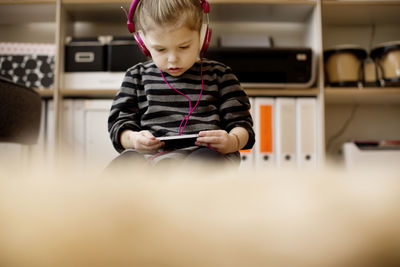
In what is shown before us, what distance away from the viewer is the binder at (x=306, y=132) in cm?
165

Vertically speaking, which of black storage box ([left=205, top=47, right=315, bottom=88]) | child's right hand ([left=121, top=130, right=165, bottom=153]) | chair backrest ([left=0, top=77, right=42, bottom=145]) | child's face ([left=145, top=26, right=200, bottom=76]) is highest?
black storage box ([left=205, top=47, right=315, bottom=88])

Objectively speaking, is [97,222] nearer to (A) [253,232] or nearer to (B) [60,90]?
(A) [253,232]

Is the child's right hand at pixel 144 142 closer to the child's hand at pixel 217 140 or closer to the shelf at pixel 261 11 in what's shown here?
the child's hand at pixel 217 140

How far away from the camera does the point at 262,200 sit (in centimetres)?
10

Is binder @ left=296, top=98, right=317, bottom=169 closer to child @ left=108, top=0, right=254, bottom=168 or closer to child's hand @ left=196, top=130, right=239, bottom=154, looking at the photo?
child @ left=108, top=0, right=254, bottom=168

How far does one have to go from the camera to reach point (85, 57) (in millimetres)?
1698

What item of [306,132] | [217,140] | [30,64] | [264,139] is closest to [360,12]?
[306,132]

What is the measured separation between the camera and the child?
0.71 m

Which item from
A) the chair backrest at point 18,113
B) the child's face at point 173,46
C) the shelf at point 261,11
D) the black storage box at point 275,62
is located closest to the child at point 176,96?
the child's face at point 173,46

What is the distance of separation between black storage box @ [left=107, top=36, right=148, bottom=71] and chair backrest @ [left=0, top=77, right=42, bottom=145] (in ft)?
2.38

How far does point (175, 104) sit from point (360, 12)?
148 centimetres

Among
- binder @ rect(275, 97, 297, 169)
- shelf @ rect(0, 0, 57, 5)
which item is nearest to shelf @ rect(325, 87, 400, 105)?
binder @ rect(275, 97, 297, 169)

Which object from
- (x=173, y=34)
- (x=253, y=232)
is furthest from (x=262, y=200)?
(x=173, y=34)

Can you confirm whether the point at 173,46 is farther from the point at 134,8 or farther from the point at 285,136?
the point at 285,136
